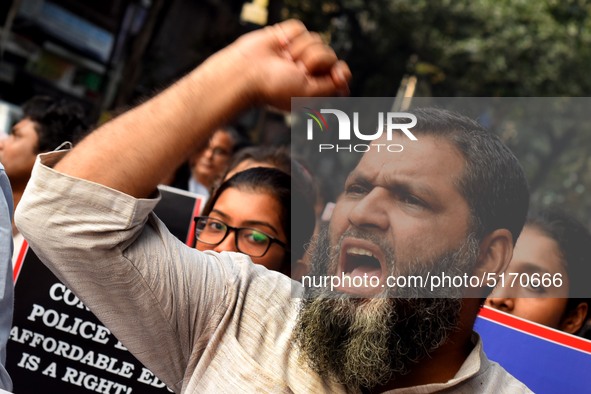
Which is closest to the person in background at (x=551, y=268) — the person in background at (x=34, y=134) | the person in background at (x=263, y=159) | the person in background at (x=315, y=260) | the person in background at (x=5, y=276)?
the person in background at (x=315, y=260)

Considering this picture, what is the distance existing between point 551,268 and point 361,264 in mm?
493

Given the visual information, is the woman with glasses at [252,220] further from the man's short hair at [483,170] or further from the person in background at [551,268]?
the man's short hair at [483,170]

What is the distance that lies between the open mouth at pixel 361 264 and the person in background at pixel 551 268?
0.28 metres

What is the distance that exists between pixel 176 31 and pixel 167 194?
64.8ft

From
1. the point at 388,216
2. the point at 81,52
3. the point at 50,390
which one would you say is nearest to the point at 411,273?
the point at 388,216

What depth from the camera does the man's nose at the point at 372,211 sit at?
1556 mm

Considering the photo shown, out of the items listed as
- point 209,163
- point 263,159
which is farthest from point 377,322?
point 209,163

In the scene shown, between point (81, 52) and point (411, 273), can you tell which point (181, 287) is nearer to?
point (411, 273)

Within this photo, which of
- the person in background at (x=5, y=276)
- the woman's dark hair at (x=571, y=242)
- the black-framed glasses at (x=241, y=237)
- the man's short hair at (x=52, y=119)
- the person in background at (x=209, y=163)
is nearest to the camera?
the woman's dark hair at (x=571, y=242)

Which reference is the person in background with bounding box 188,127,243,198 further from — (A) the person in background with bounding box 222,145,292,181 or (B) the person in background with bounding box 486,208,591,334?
(B) the person in background with bounding box 486,208,591,334

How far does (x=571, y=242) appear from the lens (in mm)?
2299

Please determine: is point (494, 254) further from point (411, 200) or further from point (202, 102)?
point (202, 102)

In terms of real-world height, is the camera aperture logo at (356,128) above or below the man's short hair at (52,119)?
above

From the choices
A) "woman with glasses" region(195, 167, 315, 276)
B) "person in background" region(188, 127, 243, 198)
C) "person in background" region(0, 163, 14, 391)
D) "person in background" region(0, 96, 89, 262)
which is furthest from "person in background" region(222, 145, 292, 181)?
"person in background" region(0, 163, 14, 391)
